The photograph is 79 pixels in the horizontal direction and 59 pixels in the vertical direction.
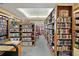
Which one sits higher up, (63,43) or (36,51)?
(63,43)

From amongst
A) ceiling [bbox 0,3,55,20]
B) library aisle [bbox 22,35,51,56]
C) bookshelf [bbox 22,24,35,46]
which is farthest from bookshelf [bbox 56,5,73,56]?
bookshelf [bbox 22,24,35,46]

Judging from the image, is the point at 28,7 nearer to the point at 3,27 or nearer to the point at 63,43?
the point at 3,27

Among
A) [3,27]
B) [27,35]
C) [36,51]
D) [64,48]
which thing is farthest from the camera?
[27,35]

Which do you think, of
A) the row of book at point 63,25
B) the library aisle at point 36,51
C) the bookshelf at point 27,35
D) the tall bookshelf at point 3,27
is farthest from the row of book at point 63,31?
the bookshelf at point 27,35

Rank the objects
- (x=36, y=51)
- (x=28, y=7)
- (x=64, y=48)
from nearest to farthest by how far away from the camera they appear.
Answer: (x=64, y=48) → (x=36, y=51) → (x=28, y=7)

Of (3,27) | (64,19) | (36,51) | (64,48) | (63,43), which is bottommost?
(36,51)

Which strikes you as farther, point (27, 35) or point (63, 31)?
point (27, 35)

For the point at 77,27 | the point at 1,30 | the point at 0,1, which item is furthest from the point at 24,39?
the point at 0,1

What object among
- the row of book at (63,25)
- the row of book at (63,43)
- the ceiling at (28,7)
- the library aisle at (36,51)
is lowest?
the library aisle at (36,51)

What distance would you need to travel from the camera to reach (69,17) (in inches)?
212

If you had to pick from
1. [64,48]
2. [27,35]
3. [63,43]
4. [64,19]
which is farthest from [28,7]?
[64,48]

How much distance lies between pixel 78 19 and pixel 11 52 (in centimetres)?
433

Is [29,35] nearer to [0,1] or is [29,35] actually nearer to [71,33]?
[71,33]

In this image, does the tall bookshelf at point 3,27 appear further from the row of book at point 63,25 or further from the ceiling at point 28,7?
the row of book at point 63,25
